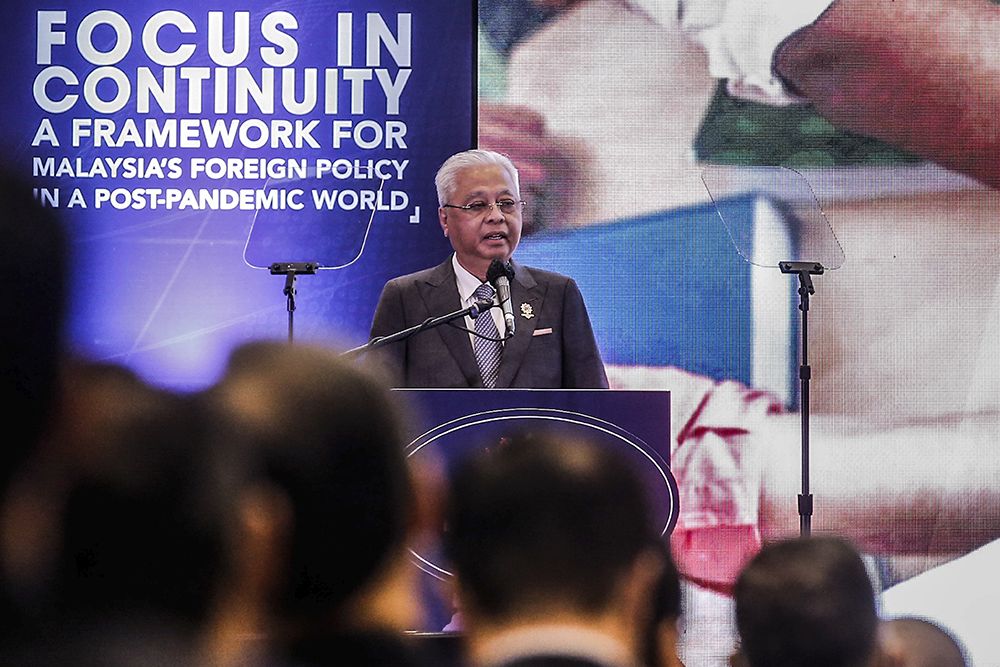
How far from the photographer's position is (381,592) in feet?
4.02

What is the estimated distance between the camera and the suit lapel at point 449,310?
14.6 feet

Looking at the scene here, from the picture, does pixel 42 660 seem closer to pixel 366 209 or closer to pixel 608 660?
pixel 608 660

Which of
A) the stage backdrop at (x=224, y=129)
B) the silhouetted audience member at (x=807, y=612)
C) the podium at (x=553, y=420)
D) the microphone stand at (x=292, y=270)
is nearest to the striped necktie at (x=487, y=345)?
the podium at (x=553, y=420)

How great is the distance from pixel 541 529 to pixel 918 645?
660 millimetres

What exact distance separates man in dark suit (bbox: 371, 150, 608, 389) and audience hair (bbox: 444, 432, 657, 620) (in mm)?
2859

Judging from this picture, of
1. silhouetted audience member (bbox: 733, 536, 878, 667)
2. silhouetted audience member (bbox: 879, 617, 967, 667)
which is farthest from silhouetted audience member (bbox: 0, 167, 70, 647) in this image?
silhouetted audience member (bbox: 879, 617, 967, 667)

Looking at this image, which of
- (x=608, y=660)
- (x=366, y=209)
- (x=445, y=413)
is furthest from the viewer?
(x=366, y=209)

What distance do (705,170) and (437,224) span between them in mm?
1149

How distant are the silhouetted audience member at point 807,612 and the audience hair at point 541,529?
24 cm

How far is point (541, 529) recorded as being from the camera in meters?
1.28

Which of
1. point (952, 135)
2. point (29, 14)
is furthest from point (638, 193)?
point (29, 14)

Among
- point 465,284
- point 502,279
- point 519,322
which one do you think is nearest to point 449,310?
point 465,284

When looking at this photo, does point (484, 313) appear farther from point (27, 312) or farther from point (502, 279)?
point (27, 312)

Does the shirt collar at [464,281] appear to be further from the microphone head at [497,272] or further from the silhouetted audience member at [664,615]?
the silhouetted audience member at [664,615]
